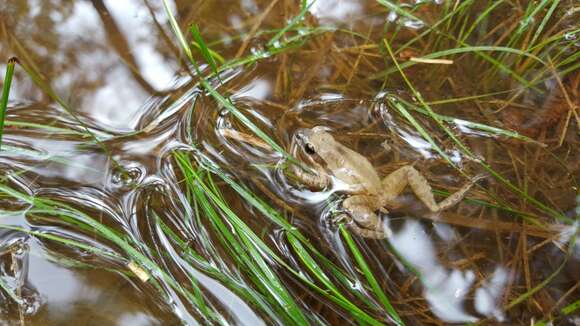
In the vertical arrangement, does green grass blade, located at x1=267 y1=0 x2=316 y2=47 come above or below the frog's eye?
above

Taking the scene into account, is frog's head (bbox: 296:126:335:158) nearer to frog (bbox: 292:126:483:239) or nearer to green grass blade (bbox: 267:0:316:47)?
frog (bbox: 292:126:483:239)

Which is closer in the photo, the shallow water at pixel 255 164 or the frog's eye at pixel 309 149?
the shallow water at pixel 255 164

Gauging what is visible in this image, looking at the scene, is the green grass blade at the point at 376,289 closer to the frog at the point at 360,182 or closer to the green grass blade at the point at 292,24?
the frog at the point at 360,182

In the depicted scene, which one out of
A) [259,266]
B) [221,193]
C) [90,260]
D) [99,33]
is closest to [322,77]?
[221,193]

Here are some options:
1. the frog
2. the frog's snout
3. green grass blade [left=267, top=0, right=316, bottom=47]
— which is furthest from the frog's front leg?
green grass blade [left=267, top=0, right=316, bottom=47]

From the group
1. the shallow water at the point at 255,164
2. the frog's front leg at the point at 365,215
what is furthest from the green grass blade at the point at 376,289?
the frog's front leg at the point at 365,215

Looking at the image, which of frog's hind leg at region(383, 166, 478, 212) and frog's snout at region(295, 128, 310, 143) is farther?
frog's snout at region(295, 128, 310, 143)

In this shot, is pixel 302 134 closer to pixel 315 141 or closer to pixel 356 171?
pixel 315 141

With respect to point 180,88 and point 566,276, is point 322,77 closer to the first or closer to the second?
point 180,88
